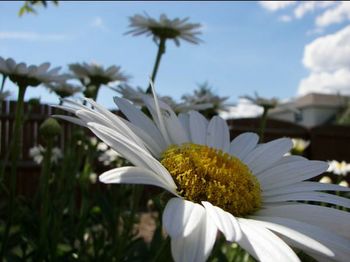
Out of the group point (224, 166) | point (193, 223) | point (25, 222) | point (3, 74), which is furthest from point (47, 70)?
point (193, 223)

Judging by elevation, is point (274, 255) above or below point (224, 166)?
below

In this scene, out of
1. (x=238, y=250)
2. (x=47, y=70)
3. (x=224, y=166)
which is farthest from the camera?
(x=238, y=250)

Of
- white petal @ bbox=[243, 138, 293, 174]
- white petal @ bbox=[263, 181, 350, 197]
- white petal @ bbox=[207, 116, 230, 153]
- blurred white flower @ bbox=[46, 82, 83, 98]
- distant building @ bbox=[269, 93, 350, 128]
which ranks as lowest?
white petal @ bbox=[263, 181, 350, 197]

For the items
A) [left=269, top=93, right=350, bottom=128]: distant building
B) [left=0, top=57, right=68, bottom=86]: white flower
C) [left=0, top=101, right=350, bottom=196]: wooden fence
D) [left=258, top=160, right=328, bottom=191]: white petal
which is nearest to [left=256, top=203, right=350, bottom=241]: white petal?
[left=258, top=160, right=328, bottom=191]: white petal

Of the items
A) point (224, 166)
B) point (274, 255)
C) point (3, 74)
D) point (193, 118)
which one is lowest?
point (274, 255)

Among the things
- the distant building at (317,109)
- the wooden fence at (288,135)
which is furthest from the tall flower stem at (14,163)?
the distant building at (317,109)

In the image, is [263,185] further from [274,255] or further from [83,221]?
[83,221]

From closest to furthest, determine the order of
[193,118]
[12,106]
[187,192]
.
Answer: [187,192], [193,118], [12,106]

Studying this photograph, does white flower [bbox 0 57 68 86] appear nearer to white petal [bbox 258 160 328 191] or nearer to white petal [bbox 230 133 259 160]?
white petal [bbox 230 133 259 160]
